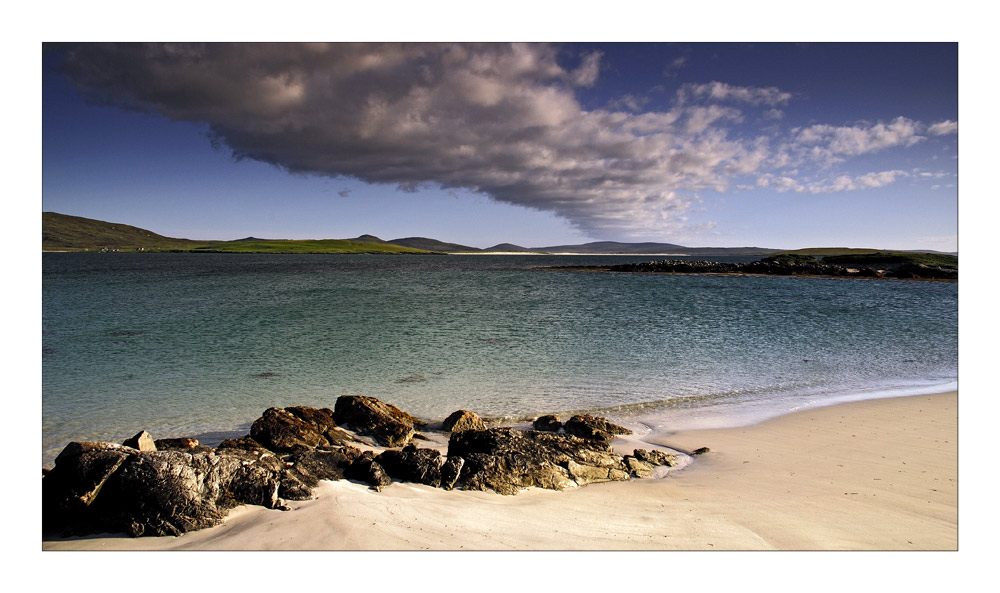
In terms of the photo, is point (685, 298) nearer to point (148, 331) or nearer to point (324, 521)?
point (148, 331)

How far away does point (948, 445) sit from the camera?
320 inches

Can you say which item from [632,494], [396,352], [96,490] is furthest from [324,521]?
[396,352]

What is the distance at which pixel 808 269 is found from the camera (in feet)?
219

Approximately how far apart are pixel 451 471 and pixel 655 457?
10.8 ft

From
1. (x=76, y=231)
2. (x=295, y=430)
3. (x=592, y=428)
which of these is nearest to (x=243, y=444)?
(x=295, y=430)

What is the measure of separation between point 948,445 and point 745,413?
10.7 feet

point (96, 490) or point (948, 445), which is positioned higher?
point (96, 490)

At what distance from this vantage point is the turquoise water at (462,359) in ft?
35.8

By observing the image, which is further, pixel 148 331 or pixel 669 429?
pixel 148 331

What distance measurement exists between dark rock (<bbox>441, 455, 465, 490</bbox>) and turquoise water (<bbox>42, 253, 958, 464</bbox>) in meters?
3.83

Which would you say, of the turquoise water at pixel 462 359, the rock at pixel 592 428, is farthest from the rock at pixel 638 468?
the turquoise water at pixel 462 359

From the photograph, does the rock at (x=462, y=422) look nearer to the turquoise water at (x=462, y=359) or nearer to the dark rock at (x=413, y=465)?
the turquoise water at (x=462, y=359)

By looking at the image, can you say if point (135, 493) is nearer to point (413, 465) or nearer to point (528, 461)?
point (413, 465)

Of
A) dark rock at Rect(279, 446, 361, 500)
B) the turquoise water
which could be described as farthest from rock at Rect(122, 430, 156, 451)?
the turquoise water
